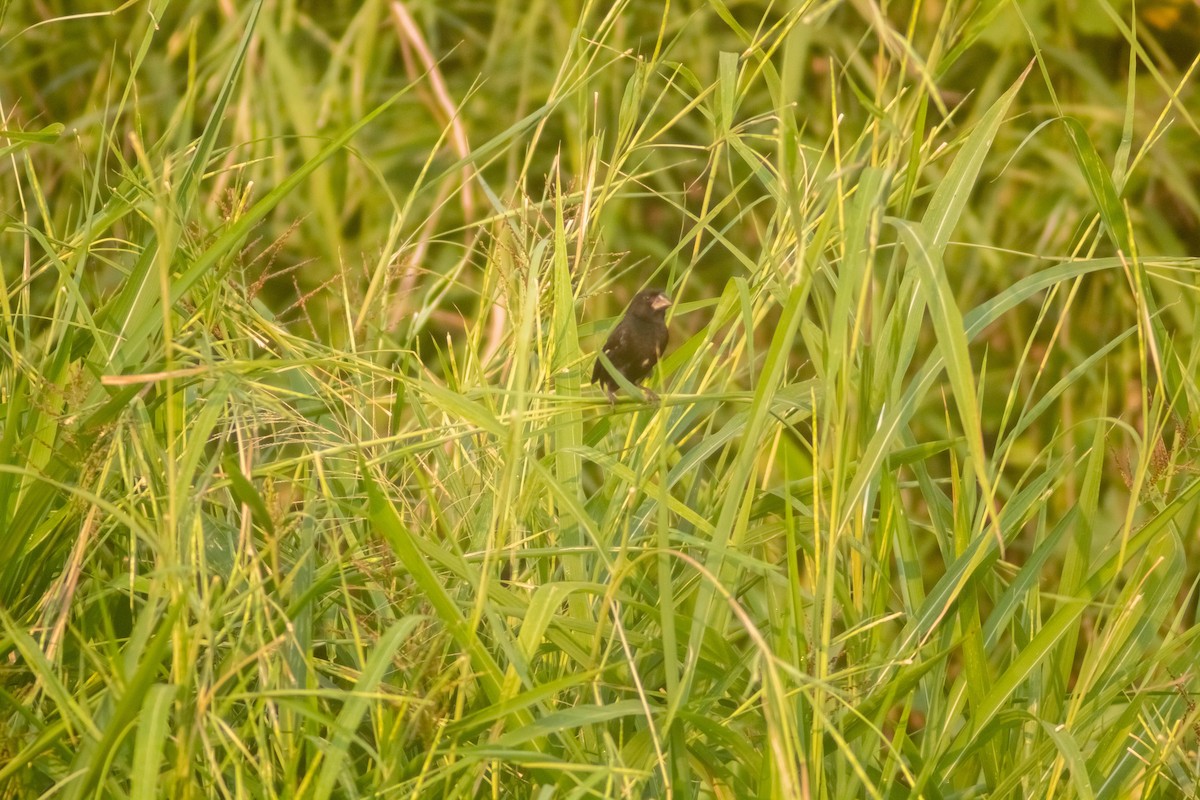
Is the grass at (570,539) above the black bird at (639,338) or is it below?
above

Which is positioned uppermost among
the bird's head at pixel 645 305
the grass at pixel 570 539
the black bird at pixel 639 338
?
the grass at pixel 570 539

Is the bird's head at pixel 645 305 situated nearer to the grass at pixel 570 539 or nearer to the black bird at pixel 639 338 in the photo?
the black bird at pixel 639 338

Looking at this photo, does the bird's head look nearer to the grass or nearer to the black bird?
the black bird

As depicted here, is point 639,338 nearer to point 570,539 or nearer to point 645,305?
point 645,305

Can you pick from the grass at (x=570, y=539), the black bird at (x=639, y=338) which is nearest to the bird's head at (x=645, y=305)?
the black bird at (x=639, y=338)

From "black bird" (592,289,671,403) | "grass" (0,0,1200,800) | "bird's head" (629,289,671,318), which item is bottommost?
"black bird" (592,289,671,403)

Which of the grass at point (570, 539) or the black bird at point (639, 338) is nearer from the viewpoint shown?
the grass at point (570, 539)

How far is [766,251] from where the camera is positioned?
76.0 inches

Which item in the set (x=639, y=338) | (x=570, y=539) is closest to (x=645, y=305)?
(x=639, y=338)

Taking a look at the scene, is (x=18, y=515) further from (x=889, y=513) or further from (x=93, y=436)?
(x=889, y=513)

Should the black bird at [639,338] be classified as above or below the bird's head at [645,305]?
below

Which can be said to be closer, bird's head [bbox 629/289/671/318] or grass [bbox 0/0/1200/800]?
grass [bbox 0/0/1200/800]

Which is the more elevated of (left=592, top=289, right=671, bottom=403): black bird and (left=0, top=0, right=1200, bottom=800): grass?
(left=0, top=0, right=1200, bottom=800): grass

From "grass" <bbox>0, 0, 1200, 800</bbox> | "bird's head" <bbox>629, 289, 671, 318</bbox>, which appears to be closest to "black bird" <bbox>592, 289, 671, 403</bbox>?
"bird's head" <bbox>629, 289, 671, 318</bbox>
